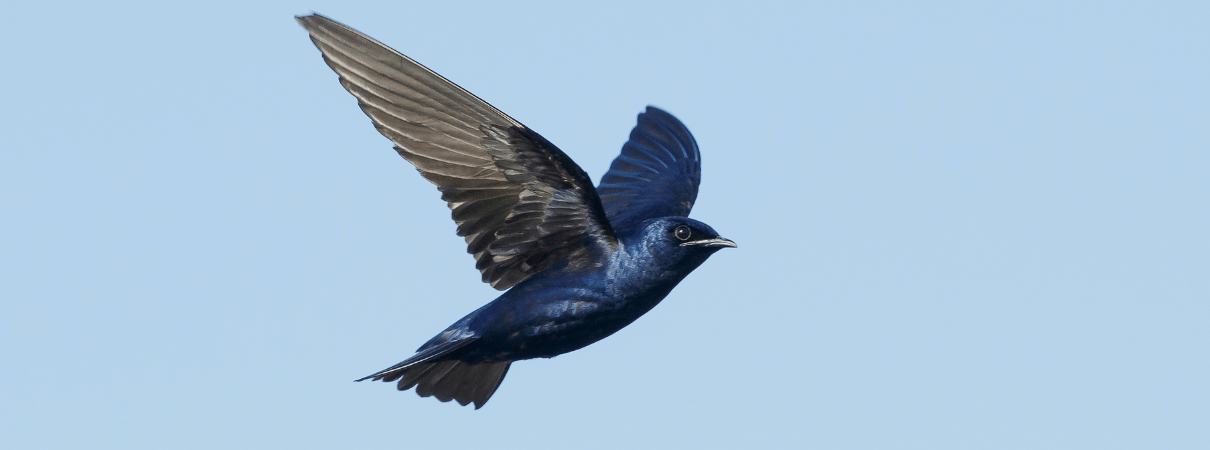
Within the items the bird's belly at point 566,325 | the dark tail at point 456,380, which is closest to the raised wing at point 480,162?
the bird's belly at point 566,325

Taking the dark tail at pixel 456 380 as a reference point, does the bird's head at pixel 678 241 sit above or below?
above

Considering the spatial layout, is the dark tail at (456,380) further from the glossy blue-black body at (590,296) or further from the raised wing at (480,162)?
the raised wing at (480,162)

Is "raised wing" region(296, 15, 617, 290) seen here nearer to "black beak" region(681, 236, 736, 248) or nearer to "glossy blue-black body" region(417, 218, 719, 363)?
"glossy blue-black body" region(417, 218, 719, 363)

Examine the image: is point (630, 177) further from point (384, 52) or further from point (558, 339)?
point (384, 52)

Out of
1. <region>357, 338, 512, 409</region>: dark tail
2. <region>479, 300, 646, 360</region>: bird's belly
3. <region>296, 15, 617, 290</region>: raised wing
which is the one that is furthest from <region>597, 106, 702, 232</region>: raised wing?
<region>479, 300, 646, 360</region>: bird's belly

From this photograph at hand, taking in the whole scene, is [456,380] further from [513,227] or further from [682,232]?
[682,232]

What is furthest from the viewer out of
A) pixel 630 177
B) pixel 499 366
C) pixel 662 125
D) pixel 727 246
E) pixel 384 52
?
pixel 662 125

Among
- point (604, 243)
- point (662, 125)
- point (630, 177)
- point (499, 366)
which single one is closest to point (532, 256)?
point (604, 243)
